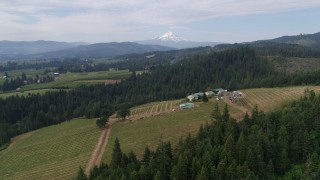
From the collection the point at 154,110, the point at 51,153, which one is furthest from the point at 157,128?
the point at 51,153

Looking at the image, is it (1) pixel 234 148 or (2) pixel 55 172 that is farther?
(2) pixel 55 172

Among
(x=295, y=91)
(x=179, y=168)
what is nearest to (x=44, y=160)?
(x=179, y=168)

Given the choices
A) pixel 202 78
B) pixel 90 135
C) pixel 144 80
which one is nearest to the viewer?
Answer: pixel 90 135

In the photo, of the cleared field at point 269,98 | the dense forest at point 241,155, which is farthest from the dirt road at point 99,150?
the cleared field at point 269,98

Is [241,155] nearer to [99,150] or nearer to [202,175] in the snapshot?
[202,175]

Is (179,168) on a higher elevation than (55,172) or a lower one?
higher

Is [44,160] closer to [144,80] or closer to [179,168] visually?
[179,168]
